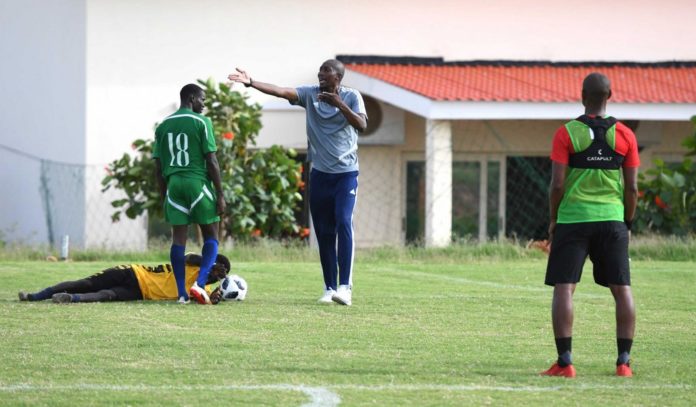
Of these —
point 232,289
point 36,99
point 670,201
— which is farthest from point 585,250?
point 36,99

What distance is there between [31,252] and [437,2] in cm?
1294

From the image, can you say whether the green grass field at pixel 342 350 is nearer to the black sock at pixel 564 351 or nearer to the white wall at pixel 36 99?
the black sock at pixel 564 351

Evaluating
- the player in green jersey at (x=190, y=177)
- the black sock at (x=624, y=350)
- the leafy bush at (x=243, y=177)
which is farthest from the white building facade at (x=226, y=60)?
the black sock at (x=624, y=350)

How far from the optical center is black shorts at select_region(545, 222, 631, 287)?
8.39m

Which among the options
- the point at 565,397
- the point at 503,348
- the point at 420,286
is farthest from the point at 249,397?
the point at 420,286

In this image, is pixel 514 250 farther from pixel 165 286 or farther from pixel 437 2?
pixel 437 2

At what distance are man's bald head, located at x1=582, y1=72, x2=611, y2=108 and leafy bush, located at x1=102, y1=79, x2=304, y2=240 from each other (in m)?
15.5

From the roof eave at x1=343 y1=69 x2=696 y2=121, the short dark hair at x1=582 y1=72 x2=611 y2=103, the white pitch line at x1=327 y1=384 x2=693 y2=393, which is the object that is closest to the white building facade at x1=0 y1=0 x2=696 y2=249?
the roof eave at x1=343 y1=69 x2=696 y2=121

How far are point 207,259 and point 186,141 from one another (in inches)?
41.1

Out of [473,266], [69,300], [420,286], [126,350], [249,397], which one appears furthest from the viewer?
[473,266]

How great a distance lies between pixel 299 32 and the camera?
3002cm

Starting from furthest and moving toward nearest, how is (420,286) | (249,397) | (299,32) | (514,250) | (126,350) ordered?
(299,32)
(514,250)
(420,286)
(126,350)
(249,397)

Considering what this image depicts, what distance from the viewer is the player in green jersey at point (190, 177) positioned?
12164mm

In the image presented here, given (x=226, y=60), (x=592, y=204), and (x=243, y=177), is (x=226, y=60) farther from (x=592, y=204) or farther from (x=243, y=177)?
(x=592, y=204)
